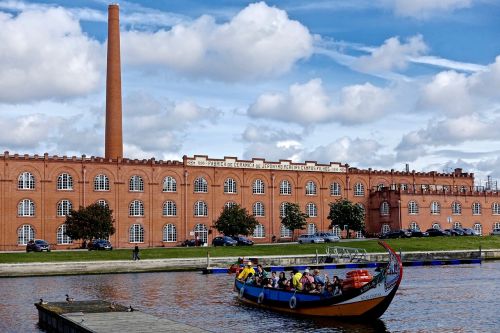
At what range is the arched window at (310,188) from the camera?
11356 centimetres

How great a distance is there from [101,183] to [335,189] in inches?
1423

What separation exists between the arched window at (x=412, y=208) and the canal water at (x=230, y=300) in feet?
143

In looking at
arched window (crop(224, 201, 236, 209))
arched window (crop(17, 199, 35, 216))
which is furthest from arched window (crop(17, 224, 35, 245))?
arched window (crop(224, 201, 236, 209))

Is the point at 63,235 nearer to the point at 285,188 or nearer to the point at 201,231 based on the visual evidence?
the point at 201,231

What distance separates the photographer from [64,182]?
318 ft

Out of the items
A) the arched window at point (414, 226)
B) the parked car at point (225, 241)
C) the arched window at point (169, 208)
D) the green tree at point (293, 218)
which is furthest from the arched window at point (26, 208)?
the arched window at point (414, 226)

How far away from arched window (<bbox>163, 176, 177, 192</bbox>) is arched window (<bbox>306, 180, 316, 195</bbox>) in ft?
68.7

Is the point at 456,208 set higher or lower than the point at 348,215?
higher

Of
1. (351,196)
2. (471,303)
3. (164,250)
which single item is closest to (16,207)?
(164,250)

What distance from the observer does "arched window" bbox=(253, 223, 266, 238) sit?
108 metres

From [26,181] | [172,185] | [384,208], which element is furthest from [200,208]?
[384,208]

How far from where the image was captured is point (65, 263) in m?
70.1

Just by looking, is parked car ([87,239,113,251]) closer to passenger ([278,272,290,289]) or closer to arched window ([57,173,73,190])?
arched window ([57,173,73,190])

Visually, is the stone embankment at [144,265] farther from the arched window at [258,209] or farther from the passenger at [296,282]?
the arched window at [258,209]
